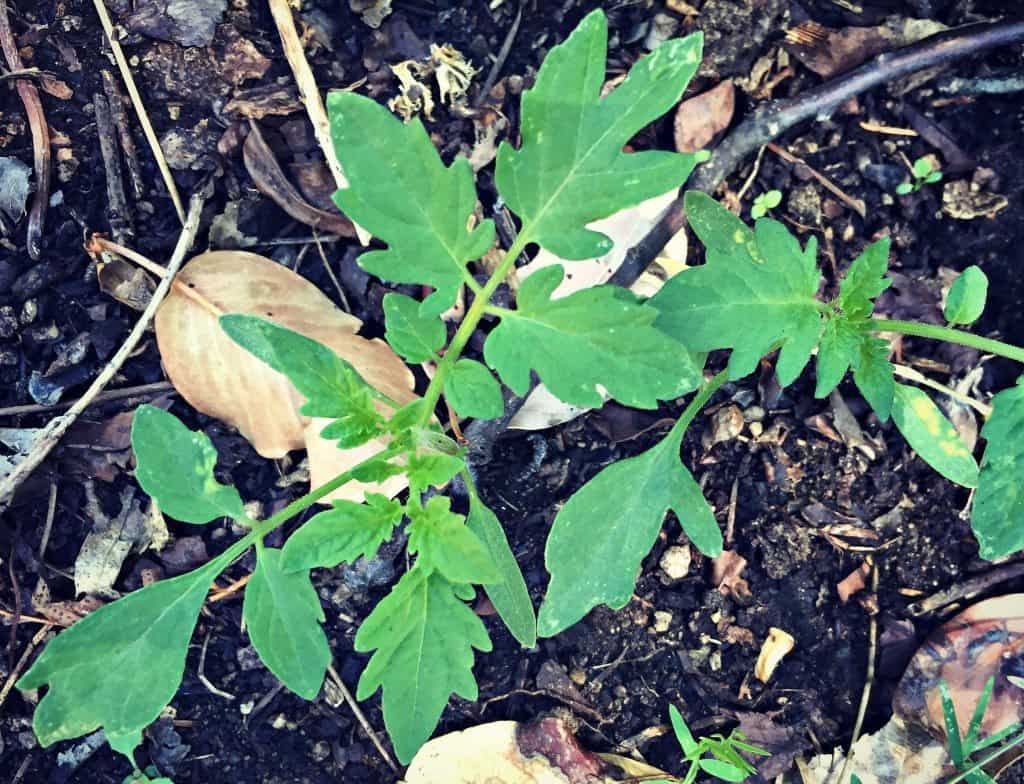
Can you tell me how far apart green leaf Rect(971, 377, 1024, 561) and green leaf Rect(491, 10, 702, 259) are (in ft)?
2.95

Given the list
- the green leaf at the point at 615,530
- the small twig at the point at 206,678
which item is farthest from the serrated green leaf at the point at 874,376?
the small twig at the point at 206,678

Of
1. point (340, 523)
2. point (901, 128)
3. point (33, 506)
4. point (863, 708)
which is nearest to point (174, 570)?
point (33, 506)

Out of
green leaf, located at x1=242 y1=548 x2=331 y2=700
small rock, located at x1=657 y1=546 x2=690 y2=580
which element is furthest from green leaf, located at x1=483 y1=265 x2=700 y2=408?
small rock, located at x1=657 y1=546 x2=690 y2=580

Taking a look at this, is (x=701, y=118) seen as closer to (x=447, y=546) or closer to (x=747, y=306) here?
(x=747, y=306)

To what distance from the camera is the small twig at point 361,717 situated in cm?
272

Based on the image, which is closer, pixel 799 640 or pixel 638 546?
pixel 638 546

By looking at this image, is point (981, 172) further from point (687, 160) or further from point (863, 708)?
point (863, 708)

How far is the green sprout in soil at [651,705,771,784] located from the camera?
2408mm

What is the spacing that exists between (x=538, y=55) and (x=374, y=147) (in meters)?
1.13

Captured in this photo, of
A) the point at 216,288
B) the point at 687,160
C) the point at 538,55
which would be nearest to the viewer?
the point at 687,160

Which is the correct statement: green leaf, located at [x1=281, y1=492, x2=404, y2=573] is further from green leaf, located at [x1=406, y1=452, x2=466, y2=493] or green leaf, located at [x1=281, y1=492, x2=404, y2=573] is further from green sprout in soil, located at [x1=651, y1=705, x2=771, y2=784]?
green sprout in soil, located at [x1=651, y1=705, x2=771, y2=784]

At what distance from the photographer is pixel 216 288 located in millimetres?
2611

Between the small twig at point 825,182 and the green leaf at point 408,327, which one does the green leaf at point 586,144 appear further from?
the small twig at point 825,182

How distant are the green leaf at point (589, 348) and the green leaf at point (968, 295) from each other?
0.86m
